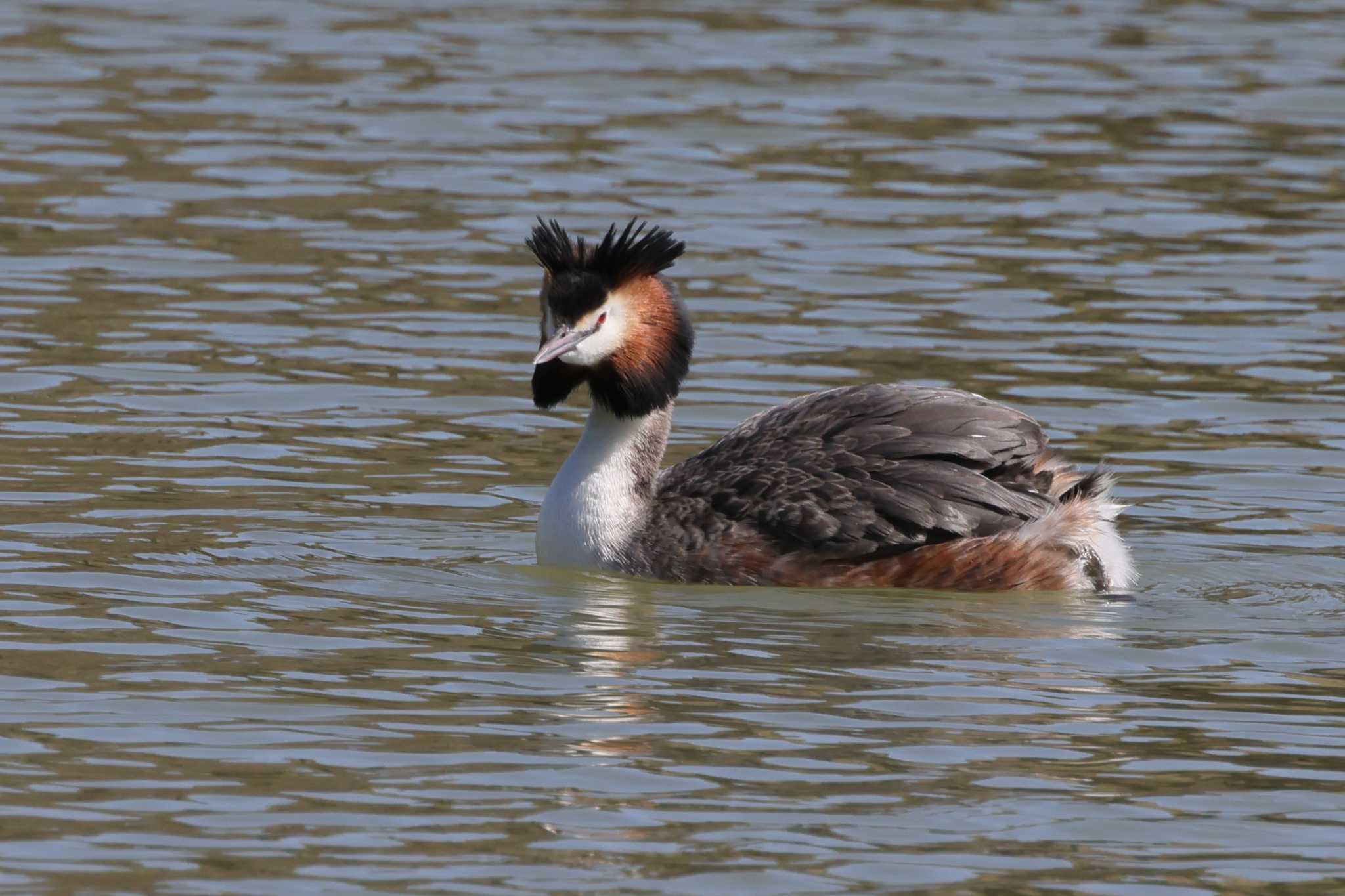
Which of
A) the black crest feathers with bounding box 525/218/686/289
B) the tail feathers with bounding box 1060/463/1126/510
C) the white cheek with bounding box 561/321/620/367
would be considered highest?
the black crest feathers with bounding box 525/218/686/289

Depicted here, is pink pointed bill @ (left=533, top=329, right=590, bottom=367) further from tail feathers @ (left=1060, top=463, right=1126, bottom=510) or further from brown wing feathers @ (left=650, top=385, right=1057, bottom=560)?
tail feathers @ (left=1060, top=463, right=1126, bottom=510)

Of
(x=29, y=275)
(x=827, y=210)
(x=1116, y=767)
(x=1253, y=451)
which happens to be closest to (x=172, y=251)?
(x=29, y=275)

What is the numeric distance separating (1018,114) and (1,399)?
9.75 m

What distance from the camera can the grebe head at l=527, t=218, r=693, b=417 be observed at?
1070cm

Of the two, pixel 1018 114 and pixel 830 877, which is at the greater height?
pixel 1018 114

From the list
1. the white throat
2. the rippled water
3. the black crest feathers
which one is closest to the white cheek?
the black crest feathers

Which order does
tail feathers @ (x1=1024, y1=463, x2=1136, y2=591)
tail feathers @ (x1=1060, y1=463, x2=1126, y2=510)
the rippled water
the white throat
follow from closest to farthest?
the rippled water → tail feathers @ (x1=1024, y1=463, x2=1136, y2=591) → tail feathers @ (x1=1060, y1=463, x2=1126, y2=510) → the white throat

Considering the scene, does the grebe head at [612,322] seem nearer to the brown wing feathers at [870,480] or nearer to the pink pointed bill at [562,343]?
the pink pointed bill at [562,343]

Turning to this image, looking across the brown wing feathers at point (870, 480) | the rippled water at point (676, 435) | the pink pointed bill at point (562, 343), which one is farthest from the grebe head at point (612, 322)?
the rippled water at point (676, 435)

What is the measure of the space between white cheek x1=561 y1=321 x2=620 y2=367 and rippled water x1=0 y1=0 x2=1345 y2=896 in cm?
89

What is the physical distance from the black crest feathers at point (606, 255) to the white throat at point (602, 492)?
0.67 meters

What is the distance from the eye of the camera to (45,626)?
30.6 ft

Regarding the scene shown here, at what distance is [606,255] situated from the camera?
10750 millimetres

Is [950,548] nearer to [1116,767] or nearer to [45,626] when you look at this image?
[1116,767]
